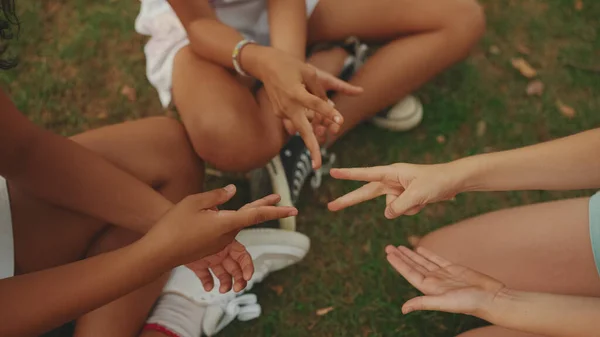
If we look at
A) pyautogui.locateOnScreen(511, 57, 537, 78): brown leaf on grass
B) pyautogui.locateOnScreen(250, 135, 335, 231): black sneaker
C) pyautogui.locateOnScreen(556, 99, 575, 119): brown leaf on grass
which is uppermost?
pyautogui.locateOnScreen(511, 57, 537, 78): brown leaf on grass

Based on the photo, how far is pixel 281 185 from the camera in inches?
72.5

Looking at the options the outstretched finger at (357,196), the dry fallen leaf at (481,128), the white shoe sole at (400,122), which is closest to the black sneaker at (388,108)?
the white shoe sole at (400,122)

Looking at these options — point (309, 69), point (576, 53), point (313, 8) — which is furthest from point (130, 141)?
point (576, 53)

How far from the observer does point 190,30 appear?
1662mm

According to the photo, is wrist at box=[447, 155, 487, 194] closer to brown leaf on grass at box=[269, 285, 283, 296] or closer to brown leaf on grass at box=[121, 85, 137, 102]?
brown leaf on grass at box=[269, 285, 283, 296]

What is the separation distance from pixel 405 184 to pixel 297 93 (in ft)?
1.34

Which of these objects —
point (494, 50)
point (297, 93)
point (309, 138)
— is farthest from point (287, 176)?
point (494, 50)

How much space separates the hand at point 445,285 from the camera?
46.4 inches

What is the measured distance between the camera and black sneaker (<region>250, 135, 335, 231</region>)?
1.85 m

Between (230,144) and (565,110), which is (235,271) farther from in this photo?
(565,110)

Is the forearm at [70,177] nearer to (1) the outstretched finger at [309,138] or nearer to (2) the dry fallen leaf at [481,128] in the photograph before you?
(1) the outstretched finger at [309,138]

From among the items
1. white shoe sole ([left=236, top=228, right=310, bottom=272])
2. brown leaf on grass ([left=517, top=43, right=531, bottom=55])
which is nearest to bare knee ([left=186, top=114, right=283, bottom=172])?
white shoe sole ([left=236, top=228, right=310, bottom=272])

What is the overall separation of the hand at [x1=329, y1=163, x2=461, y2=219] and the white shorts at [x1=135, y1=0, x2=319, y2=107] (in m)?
0.80

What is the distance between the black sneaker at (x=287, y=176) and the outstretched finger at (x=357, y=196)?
0.52 metres
